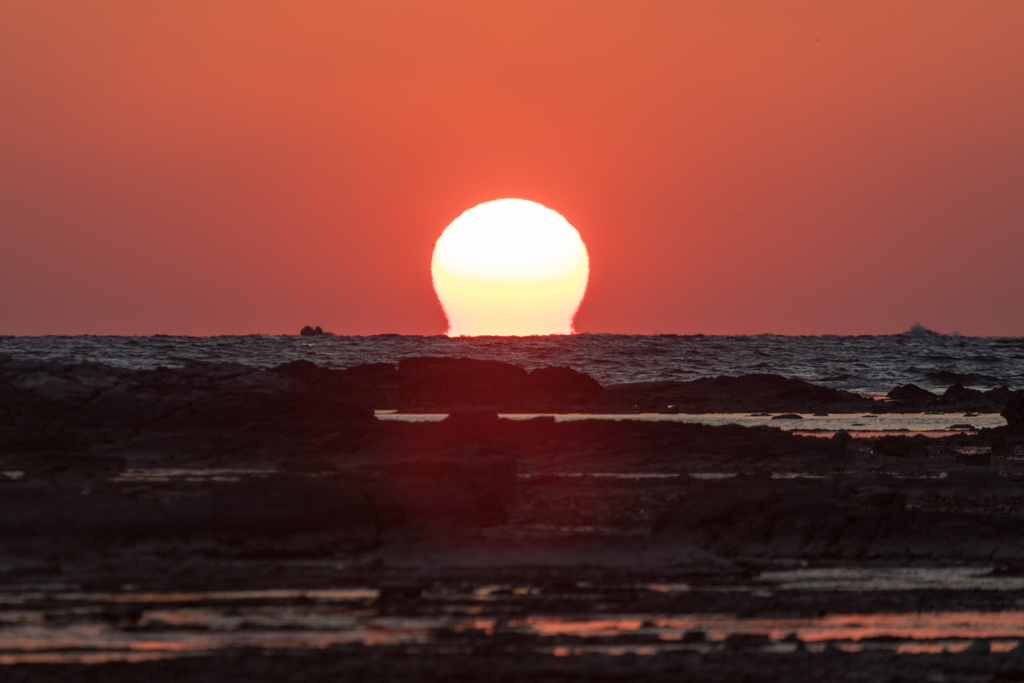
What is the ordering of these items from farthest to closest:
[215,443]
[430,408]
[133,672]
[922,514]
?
1. [430,408]
2. [215,443]
3. [922,514]
4. [133,672]

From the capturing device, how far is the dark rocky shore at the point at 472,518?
8266mm

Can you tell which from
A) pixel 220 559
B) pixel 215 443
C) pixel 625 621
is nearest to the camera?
pixel 625 621

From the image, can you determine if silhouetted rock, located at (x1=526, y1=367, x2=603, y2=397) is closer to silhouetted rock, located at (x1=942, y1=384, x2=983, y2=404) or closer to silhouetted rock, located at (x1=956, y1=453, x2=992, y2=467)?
silhouetted rock, located at (x1=942, y1=384, x2=983, y2=404)

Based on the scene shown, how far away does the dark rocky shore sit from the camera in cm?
827

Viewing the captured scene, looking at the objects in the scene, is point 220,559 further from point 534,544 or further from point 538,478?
point 538,478

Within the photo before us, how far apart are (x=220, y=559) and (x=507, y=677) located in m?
4.80

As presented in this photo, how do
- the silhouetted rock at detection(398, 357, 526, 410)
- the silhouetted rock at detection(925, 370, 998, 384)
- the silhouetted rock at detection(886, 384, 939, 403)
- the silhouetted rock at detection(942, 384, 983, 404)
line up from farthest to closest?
the silhouetted rock at detection(925, 370, 998, 384) → the silhouetted rock at detection(886, 384, 939, 403) → the silhouetted rock at detection(942, 384, 983, 404) → the silhouetted rock at detection(398, 357, 526, 410)

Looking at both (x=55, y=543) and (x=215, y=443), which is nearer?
(x=55, y=543)

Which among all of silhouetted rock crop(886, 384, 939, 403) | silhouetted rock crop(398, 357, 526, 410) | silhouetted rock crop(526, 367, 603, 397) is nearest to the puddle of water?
silhouetted rock crop(398, 357, 526, 410)

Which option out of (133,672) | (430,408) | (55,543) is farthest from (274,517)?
(430,408)

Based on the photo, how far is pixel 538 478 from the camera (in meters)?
17.8

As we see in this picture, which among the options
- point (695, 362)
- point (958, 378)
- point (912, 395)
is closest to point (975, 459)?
point (912, 395)

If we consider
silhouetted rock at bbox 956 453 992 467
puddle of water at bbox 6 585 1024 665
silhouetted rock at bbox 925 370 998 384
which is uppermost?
silhouetted rock at bbox 925 370 998 384

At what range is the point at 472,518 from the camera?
13.7m
